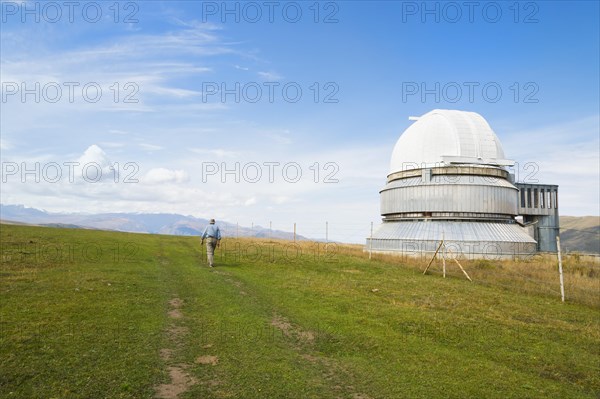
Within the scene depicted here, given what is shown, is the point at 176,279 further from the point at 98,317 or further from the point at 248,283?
the point at 98,317

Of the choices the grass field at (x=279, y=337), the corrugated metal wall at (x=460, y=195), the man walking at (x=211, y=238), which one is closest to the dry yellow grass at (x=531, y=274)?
the grass field at (x=279, y=337)

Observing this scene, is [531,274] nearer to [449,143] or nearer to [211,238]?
[449,143]

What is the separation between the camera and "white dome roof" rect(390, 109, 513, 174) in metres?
43.6

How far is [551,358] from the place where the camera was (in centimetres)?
1080

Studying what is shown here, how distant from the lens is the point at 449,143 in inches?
1738

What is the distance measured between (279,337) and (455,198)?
1370 inches

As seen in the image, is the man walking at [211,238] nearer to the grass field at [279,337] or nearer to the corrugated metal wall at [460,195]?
the grass field at [279,337]

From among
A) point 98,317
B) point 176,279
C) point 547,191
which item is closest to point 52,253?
point 176,279

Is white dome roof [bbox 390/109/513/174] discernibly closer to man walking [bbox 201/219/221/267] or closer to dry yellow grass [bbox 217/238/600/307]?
dry yellow grass [bbox 217/238/600/307]

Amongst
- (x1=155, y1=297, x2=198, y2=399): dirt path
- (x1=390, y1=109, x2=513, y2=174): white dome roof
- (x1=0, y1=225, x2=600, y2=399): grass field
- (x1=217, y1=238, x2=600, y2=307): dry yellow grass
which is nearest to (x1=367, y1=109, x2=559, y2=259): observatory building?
(x1=390, y1=109, x2=513, y2=174): white dome roof

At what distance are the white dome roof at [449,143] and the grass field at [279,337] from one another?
2448 cm

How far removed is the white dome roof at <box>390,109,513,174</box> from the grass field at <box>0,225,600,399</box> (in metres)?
24.5

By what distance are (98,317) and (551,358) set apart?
12.6m

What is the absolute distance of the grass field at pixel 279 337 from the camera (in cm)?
794
